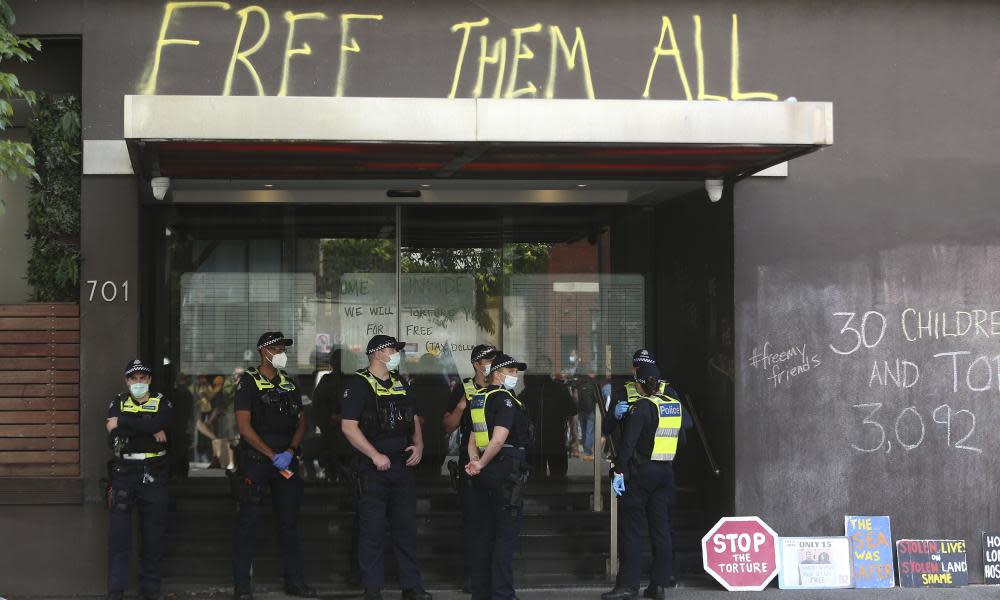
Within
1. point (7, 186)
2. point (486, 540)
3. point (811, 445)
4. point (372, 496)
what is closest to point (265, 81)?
point (7, 186)

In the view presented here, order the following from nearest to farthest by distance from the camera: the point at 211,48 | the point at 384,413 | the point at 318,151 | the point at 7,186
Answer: the point at 318,151 → the point at 384,413 → the point at 211,48 → the point at 7,186

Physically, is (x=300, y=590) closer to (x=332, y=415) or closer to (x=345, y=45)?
(x=332, y=415)

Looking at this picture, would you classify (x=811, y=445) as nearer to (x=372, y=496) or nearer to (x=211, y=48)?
(x=372, y=496)

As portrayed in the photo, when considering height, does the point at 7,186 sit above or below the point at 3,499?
above

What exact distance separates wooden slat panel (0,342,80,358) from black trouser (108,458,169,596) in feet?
3.80

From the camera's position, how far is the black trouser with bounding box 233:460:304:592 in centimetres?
909

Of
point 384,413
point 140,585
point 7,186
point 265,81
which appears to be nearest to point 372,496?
point 384,413

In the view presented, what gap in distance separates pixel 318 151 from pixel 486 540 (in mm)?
3204

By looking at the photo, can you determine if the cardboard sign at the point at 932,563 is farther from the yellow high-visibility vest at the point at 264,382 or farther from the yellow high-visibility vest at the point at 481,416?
the yellow high-visibility vest at the point at 264,382

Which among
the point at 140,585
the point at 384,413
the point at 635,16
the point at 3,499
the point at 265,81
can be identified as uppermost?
the point at 635,16

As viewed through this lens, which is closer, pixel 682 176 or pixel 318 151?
pixel 318 151

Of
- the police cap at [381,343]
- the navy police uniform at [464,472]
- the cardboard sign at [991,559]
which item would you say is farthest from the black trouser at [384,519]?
the cardboard sign at [991,559]

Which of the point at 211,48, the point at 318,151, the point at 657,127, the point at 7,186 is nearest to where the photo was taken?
the point at 657,127

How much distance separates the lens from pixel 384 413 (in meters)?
8.88
